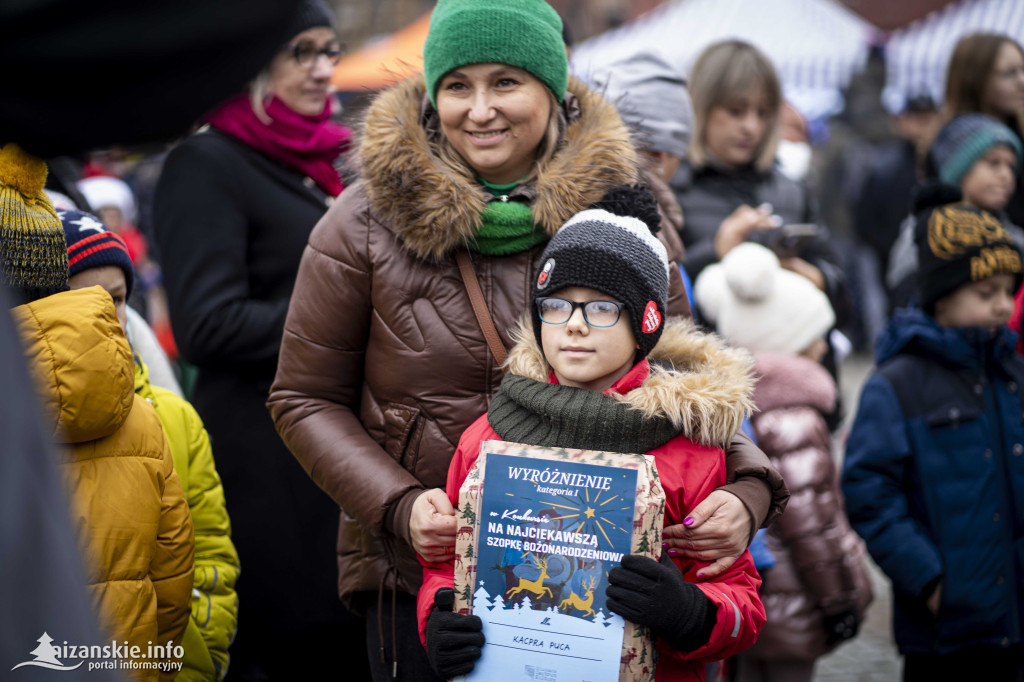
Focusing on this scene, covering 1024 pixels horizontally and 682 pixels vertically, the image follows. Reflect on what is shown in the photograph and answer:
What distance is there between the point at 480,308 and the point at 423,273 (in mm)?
163

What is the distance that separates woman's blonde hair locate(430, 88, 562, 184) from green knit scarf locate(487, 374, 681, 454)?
2.02 ft

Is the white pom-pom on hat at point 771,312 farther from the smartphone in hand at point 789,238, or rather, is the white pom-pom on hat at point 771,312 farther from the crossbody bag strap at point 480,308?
the crossbody bag strap at point 480,308

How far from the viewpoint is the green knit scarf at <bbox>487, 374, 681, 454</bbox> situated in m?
2.04

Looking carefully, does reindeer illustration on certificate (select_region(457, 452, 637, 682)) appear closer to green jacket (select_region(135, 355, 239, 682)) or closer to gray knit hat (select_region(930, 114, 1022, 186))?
green jacket (select_region(135, 355, 239, 682))

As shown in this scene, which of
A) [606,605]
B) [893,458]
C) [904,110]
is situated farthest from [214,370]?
[904,110]

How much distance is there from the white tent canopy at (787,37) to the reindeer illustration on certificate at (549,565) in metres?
10.3

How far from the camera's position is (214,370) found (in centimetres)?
319

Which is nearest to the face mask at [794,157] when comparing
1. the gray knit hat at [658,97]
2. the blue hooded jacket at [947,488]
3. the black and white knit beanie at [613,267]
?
the gray knit hat at [658,97]

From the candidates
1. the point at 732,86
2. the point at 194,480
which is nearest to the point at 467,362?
the point at 194,480

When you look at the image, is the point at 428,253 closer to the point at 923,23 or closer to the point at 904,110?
the point at 904,110

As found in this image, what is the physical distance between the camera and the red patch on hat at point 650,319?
2172mm

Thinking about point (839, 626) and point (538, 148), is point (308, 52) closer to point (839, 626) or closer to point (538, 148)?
point (538, 148)

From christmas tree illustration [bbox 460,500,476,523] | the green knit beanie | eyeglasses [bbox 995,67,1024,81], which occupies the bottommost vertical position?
christmas tree illustration [bbox 460,500,476,523]

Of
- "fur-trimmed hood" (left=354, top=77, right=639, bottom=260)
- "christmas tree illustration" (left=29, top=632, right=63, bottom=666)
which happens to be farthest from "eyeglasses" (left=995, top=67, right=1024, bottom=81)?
"christmas tree illustration" (left=29, top=632, right=63, bottom=666)
